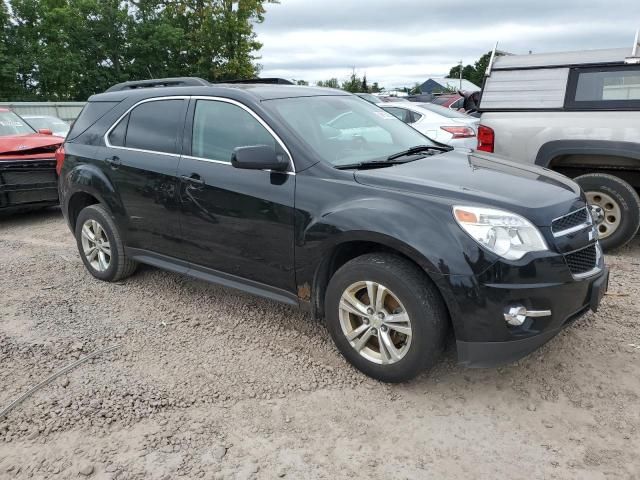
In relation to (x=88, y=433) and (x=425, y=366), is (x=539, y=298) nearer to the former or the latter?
(x=425, y=366)

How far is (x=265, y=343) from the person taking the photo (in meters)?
3.71

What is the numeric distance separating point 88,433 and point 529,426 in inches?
90.4

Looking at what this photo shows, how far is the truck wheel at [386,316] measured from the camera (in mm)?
2855

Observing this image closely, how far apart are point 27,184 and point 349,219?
6.00 meters

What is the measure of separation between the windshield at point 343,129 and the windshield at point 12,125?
6.13 metres

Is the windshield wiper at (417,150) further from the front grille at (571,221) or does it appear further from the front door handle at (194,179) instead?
the front door handle at (194,179)

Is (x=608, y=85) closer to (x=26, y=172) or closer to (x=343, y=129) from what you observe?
(x=343, y=129)

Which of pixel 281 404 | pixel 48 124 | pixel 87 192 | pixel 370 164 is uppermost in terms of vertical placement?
pixel 48 124

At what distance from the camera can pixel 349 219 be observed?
120 inches

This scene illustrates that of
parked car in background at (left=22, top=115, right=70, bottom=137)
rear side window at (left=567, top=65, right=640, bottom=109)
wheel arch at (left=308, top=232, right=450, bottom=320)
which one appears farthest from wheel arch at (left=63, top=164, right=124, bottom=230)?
parked car in background at (left=22, top=115, right=70, bottom=137)

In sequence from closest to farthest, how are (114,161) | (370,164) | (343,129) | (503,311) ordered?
(503,311) < (370,164) < (343,129) < (114,161)

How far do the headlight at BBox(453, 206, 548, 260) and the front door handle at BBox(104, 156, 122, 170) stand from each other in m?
2.89

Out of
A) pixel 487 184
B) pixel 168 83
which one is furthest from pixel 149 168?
pixel 487 184

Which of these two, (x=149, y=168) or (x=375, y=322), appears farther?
(x=149, y=168)
